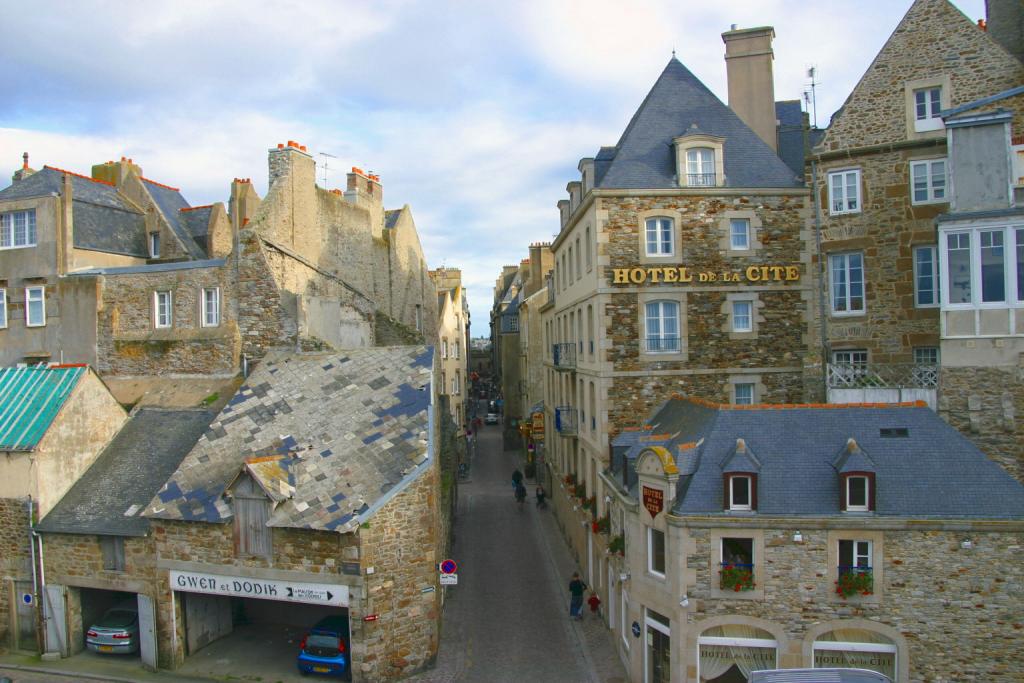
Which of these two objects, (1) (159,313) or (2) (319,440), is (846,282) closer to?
(2) (319,440)

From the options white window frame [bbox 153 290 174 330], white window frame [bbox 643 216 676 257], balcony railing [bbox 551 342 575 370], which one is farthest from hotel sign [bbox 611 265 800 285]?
white window frame [bbox 153 290 174 330]

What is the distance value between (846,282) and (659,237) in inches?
209

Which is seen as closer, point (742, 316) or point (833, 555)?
point (833, 555)

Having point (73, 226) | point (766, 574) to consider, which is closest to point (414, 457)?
point (766, 574)

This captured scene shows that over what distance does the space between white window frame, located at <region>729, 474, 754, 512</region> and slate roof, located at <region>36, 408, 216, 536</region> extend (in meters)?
13.7

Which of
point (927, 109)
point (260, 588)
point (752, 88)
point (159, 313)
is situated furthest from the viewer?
point (159, 313)

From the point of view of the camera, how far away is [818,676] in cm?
1230

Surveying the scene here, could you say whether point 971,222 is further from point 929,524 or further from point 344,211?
point 344,211

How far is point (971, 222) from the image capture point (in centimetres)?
1620

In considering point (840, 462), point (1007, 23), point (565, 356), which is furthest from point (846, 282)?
point (565, 356)

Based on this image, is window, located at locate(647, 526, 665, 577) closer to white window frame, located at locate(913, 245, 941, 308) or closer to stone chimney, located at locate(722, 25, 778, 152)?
white window frame, located at locate(913, 245, 941, 308)

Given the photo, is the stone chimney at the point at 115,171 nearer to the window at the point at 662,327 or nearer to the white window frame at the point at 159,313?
the white window frame at the point at 159,313

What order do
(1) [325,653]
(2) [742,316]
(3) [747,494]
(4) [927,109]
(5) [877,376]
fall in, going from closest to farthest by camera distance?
(3) [747,494], (1) [325,653], (5) [877,376], (4) [927,109], (2) [742,316]

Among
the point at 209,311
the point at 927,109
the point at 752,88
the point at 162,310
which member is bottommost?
the point at 209,311
